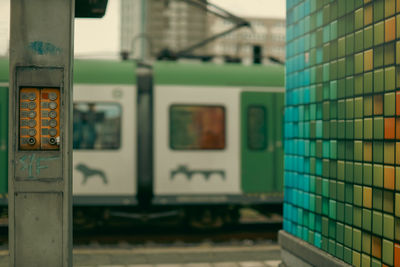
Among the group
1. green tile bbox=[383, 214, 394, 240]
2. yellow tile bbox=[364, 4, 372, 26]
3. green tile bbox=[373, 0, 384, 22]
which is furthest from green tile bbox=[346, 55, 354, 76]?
green tile bbox=[383, 214, 394, 240]

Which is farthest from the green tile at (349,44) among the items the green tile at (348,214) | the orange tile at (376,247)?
the orange tile at (376,247)

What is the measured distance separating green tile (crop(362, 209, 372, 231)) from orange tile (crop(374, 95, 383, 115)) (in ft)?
2.27

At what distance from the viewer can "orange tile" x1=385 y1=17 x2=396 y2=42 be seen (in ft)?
11.1

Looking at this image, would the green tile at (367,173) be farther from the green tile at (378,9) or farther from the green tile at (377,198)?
the green tile at (378,9)

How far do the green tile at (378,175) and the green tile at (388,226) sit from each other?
0.72 feet

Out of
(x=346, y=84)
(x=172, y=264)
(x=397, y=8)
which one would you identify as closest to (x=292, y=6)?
(x=346, y=84)

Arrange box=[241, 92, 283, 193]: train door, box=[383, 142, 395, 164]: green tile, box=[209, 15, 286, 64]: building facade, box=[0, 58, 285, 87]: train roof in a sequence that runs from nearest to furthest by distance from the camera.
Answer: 1. box=[383, 142, 395, 164]: green tile
2. box=[0, 58, 285, 87]: train roof
3. box=[241, 92, 283, 193]: train door
4. box=[209, 15, 286, 64]: building facade

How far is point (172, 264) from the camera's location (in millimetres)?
6465

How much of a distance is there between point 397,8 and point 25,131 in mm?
2763

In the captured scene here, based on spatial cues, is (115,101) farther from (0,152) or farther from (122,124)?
(0,152)

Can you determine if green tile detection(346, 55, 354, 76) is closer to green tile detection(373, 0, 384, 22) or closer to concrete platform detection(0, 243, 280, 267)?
green tile detection(373, 0, 384, 22)

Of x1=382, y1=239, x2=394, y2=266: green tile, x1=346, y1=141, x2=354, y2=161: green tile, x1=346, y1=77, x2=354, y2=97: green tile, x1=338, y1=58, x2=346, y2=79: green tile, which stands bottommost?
x1=382, y1=239, x2=394, y2=266: green tile

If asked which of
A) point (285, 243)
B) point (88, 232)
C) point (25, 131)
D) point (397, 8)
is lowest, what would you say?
point (88, 232)

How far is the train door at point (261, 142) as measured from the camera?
28.9ft
